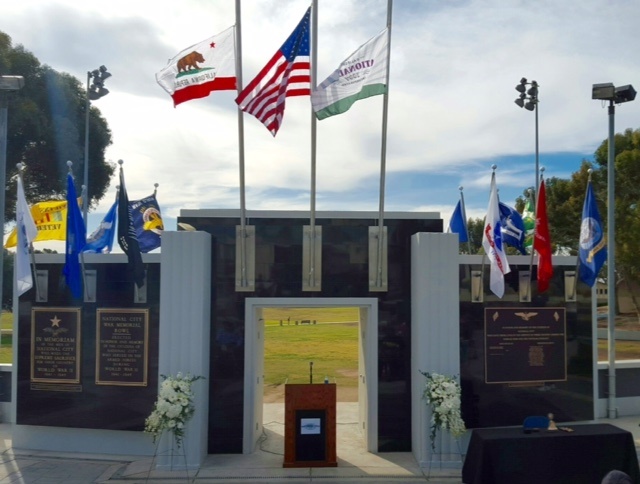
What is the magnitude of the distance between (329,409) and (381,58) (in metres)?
6.26

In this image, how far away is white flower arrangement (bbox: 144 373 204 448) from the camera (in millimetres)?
10352

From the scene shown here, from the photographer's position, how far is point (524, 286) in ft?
40.0

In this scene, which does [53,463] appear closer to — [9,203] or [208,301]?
[208,301]

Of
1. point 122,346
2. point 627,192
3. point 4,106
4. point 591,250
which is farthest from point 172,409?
point 627,192

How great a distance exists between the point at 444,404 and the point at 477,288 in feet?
8.46

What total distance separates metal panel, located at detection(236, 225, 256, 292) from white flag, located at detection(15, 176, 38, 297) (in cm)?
383

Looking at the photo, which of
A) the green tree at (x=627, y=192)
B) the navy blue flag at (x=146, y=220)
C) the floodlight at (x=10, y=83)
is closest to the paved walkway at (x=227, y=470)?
the navy blue flag at (x=146, y=220)

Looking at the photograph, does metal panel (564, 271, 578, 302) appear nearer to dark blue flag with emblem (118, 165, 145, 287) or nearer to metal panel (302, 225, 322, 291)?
metal panel (302, 225, 322, 291)

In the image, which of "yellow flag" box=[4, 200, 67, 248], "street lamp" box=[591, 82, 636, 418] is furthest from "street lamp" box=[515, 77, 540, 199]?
"yellow flag" box=[4, 200, 67, 248]

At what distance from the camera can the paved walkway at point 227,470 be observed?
34.4ft

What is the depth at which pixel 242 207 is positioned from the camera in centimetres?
1139

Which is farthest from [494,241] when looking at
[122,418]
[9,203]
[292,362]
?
[9,203]

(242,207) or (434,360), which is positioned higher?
(242,207)

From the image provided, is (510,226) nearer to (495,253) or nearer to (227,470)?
(495,253)
